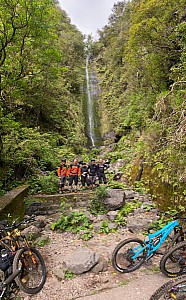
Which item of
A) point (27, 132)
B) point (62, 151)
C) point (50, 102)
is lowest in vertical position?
point (62, 151)

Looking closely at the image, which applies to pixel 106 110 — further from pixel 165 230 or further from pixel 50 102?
pixel 165 230

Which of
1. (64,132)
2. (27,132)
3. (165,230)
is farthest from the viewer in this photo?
(64,132)

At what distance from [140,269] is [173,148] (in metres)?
2.83

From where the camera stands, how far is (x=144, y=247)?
3.96m

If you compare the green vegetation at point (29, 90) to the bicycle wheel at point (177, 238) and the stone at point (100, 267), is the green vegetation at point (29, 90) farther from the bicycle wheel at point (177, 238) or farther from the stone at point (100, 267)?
the bicycle wheel at point (177, 238)

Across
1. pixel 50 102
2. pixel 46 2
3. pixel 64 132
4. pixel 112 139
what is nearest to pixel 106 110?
pixel 112 139

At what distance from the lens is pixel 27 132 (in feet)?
29.3

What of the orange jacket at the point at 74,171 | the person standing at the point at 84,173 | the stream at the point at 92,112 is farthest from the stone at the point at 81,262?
the stream at the point at 92,112

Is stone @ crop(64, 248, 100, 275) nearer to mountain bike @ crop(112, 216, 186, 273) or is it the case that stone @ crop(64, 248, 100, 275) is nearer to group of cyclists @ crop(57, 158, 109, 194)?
mountain bike @ crop(112, 216, 186, 273)

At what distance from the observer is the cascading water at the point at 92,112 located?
69.4 feet

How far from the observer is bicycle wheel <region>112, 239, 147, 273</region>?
3977mm

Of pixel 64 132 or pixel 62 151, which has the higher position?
pixel 64 132

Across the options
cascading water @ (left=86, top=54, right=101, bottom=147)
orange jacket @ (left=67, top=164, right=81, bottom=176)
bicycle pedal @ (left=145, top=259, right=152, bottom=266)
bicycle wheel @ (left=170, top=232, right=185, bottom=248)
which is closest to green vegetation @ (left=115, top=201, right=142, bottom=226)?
bicycle pedal @ (left=145, top=259, right=152, bottom=266)

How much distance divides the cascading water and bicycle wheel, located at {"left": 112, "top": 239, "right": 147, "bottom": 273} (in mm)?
16043
